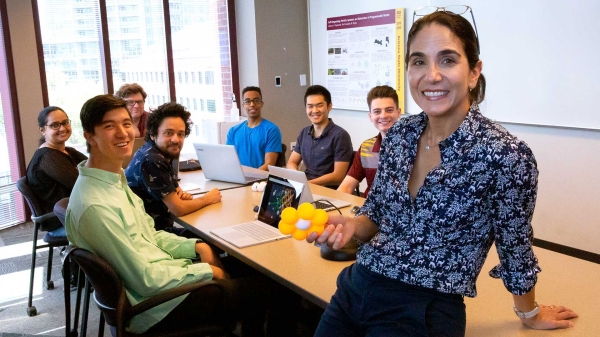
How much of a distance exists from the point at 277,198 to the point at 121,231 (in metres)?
0.81

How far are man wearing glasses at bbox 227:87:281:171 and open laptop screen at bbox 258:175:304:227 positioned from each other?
168 centimetres

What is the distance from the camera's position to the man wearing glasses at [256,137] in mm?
4480

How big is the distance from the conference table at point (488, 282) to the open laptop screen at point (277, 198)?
0.18 metres

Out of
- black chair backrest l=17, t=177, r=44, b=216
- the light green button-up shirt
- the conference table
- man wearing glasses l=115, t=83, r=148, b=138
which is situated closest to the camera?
the conference table

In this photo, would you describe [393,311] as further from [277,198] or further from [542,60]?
[542,60]

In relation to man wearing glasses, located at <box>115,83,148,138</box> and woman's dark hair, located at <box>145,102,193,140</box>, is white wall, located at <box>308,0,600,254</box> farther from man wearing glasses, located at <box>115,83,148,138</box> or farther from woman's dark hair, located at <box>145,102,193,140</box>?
man wearing glasses, located at <box>115,83,148,138</box>

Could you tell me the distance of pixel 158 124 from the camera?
3.00 metres

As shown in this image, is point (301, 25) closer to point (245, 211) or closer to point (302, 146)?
point (302, 146)

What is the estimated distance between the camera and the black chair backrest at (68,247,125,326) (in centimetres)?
188

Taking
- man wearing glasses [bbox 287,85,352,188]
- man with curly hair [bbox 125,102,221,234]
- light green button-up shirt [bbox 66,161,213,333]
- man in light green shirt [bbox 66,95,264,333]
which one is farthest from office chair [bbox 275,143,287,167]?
light green button-up shirt [bbox 66,161,213,333]

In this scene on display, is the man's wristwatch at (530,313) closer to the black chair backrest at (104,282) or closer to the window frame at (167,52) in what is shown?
the black chair backrest at (104,282)

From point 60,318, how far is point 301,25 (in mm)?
4333

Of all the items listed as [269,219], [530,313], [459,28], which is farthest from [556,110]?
[459,28]

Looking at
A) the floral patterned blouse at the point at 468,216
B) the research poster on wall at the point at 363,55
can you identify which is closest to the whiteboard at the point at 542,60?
the research poster on wall at the point at 363,55
